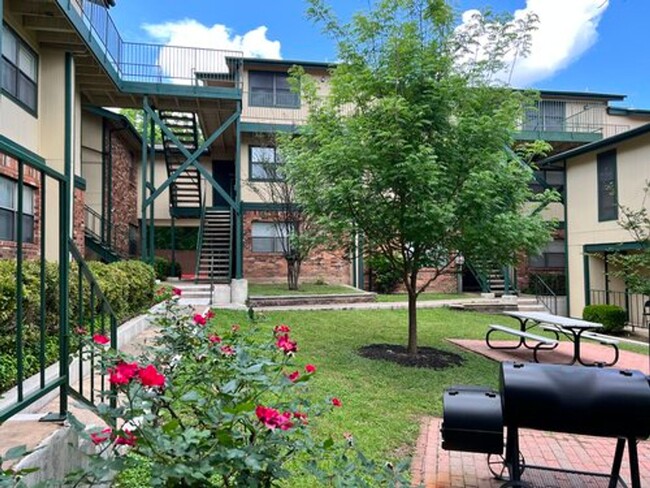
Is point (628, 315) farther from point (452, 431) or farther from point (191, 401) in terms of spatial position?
point (191, 401)

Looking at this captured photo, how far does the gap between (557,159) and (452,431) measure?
1520cm

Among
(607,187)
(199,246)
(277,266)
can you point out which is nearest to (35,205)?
(199,246)

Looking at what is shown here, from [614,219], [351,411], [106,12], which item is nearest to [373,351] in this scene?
[351,411]

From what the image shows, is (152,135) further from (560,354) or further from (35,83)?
(560,354)

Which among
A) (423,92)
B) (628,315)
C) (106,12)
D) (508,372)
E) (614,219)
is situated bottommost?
(628,315)

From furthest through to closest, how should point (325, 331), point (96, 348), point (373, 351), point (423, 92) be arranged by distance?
1. point (325, 331)
2. point (373, 351)
3. point (423, 92)
4. point (96, 348)

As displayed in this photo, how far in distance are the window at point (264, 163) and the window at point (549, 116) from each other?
1155cm

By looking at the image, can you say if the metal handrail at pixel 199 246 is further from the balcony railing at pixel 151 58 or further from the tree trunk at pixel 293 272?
the balcony railing at pixel 151 58

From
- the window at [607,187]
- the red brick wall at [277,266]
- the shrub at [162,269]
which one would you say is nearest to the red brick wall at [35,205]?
the shrub at [162,269]

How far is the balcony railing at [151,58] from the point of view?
456 inches

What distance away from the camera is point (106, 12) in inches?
472

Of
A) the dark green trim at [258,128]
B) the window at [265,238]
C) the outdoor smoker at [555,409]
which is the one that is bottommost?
the outdoor smoker at [555,409]

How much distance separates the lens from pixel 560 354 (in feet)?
29.2

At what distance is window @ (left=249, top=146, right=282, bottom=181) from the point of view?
16.6 m
